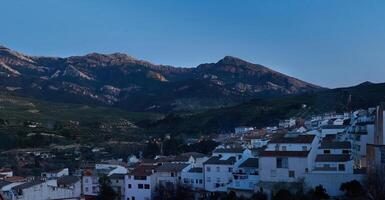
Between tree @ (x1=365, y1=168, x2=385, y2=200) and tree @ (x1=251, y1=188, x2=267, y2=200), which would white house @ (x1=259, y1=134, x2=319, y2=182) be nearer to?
tree @ (x1=251, y1=188, x2=267, y2=200)

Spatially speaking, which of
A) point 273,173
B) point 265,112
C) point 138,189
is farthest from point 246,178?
point 265,112

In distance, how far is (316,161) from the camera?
121 ft

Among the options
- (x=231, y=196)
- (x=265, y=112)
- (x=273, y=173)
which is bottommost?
(x=231, y=196)

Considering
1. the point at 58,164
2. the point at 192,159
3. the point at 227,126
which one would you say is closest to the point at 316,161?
the point at 192,159

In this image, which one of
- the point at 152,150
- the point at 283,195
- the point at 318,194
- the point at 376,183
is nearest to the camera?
the point at 376,183

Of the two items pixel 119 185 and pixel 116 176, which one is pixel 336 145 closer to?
pixel 119 185

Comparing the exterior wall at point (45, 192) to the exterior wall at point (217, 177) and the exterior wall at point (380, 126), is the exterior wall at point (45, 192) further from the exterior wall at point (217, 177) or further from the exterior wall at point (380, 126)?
the exterior wall at point (380, 126)

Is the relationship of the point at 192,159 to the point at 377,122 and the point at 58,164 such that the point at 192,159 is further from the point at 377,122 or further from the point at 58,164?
the point at 58,164

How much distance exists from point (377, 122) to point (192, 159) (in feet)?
61.7

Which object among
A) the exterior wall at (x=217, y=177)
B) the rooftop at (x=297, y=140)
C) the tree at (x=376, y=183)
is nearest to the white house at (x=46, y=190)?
the exterior wall at (x=217, y=177)

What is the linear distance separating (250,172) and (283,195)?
27.1 feet

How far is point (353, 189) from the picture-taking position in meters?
32.2

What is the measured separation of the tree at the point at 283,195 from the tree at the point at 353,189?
3466mm

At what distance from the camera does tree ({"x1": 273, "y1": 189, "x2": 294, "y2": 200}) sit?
107 feet
